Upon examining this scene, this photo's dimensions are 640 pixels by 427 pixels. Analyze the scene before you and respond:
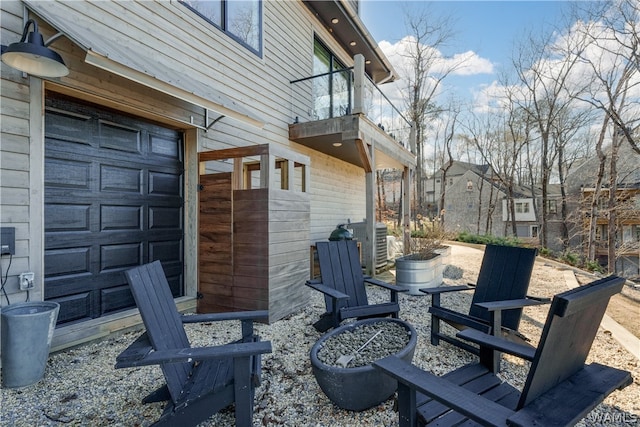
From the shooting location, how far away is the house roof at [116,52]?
252 cm

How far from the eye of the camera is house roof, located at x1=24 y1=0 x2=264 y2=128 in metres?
2.52

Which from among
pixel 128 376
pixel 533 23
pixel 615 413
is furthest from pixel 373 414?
pixel 533 23

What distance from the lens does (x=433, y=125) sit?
1883 cm

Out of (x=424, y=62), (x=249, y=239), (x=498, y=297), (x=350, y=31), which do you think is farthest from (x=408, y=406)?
(x=424, y=62)

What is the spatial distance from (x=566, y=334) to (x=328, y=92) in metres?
6.91

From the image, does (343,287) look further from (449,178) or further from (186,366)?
(449,178)

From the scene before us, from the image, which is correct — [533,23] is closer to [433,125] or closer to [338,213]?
[433,125]

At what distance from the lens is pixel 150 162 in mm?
3822

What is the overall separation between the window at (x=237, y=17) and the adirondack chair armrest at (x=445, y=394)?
4.79 meters

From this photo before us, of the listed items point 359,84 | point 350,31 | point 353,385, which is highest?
point 350,31

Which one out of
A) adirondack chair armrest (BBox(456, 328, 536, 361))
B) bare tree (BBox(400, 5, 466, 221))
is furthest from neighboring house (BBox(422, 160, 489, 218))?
adirondack chair armrest (BBox(456, 328, 536, 361))

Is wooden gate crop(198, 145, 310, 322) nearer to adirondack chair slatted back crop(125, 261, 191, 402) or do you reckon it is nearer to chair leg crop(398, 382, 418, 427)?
adirondack chair slatted back crop(125, 261, 191, 402)

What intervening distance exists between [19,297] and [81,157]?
4.45 ft

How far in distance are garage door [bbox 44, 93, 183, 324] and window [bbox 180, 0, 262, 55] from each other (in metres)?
1.79
